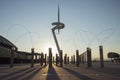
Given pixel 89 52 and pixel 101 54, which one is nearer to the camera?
pixel 101 54

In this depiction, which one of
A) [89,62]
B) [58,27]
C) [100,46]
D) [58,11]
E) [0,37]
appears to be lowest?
[89,62]

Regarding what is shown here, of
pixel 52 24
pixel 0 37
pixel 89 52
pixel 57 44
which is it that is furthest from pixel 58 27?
pixel 89 52

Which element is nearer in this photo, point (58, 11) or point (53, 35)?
point (53, 35)

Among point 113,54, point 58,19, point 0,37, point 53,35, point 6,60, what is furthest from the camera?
point 113,54

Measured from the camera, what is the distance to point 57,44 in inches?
4232

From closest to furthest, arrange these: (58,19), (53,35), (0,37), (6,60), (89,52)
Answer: (89,52) → (6,60) → (0,37) → (53,35) → (58,19)

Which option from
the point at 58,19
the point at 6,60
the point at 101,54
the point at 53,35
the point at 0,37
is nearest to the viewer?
the point at 101,54

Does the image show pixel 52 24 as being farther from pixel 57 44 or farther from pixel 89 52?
pixel 89 52

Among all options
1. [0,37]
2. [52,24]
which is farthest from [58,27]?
[0,37]

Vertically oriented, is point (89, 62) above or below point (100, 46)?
below

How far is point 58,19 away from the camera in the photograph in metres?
122

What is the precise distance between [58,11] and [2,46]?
5173cm

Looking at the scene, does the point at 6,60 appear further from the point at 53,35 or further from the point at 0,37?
the point at 53,35

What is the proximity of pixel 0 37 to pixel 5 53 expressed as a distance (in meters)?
16.5
